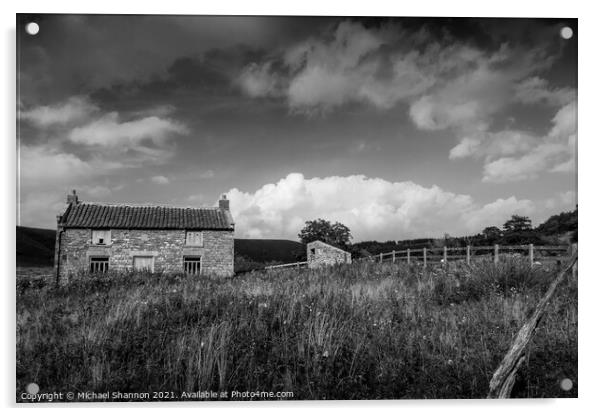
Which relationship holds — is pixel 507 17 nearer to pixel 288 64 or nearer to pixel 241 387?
pixel 288 64

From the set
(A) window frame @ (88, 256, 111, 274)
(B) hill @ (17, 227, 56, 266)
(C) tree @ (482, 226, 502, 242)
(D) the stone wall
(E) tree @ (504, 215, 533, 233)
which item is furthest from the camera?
(A) window frame @ (88, 256, 111, 274)

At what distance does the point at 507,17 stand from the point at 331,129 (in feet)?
8.13

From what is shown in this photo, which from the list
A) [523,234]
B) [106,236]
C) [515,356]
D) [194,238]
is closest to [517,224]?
[523,234]

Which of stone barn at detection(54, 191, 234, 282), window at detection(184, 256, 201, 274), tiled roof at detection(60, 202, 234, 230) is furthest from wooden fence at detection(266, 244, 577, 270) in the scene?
window at detection(184, 256, 201, 274)

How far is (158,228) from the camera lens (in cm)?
1811

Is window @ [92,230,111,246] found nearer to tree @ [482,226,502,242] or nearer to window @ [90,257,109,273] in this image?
window @ [90,257,109,273]

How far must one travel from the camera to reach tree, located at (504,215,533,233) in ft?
18.7

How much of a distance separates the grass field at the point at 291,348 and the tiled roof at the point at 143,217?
13349 mm

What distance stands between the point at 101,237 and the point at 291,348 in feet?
53.2

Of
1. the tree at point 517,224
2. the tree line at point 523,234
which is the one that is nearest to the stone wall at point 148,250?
the tree line at point 523,234

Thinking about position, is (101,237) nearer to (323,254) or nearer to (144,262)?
(144,262)

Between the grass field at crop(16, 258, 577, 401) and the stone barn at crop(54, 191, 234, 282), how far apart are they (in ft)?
40.5

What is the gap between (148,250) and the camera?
17.8m

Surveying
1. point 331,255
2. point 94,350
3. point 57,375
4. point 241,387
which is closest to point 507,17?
point 241,387
